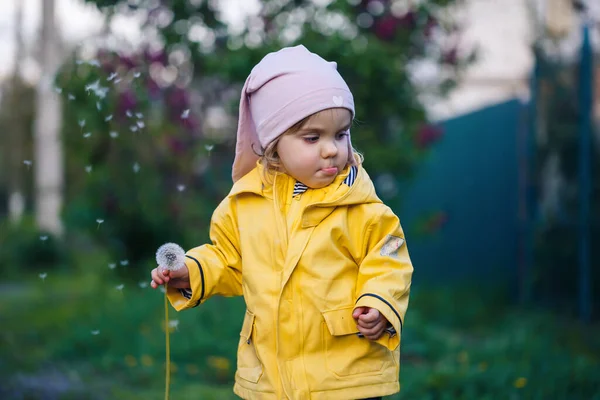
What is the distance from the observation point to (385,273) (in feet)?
7.54

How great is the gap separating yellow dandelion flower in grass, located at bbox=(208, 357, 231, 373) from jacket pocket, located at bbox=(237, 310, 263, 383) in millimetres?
2249

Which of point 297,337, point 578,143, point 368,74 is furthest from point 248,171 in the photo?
point 578,143

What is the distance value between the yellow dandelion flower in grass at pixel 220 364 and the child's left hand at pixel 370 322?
2.55 metres

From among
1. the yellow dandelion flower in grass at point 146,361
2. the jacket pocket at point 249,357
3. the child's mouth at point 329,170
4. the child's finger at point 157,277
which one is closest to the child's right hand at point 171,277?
the child's finger at point 157,277

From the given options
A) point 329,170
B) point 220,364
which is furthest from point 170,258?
point 220,364

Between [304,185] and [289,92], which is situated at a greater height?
[289,92]

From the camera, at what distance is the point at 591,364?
14.0ft

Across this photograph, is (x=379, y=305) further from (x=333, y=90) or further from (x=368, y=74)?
(x=368, y=74)

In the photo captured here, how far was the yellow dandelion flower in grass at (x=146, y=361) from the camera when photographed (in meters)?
4.77

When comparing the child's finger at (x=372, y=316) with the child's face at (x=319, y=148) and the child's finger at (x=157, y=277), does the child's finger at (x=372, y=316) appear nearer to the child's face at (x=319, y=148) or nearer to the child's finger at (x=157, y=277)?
the child's face at (x=319, y=148)

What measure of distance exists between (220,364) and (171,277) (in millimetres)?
2451

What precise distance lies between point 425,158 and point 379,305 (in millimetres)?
3949

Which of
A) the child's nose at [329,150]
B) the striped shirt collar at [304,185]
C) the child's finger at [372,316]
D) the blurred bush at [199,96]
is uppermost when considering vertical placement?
the blurred bush at [199,96]

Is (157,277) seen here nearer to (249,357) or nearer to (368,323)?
(249,357)
